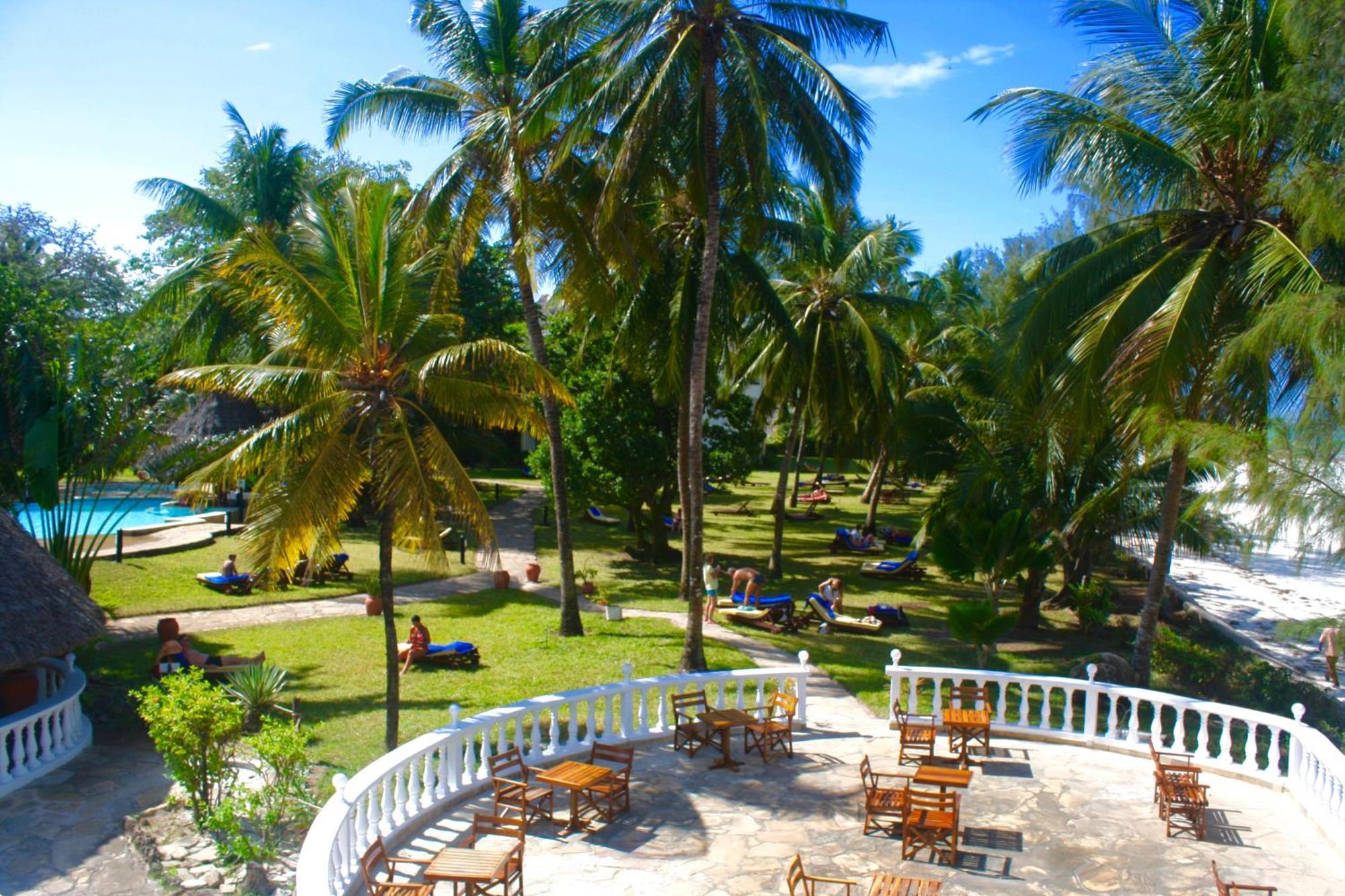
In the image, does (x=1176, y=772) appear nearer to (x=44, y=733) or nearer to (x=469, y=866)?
(x=469, y=866)

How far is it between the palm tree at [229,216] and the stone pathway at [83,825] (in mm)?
8795

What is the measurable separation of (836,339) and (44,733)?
64.3 feet

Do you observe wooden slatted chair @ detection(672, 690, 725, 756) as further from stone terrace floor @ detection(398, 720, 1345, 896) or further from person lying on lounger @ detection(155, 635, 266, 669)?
person lying on lounger @ detection(155, 635, 266, 669)

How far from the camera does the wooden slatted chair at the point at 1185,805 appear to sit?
928 centimetres

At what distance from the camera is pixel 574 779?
29.8 ft

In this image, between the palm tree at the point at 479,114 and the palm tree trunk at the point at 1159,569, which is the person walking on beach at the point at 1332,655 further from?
the palm tree at the point at 479,114

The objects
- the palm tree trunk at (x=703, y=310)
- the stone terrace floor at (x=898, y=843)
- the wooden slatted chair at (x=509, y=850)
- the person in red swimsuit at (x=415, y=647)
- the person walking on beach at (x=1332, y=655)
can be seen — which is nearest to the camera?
the wooden slatted chair at (x=509, y=850)

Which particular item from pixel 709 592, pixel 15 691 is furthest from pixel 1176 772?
pixel 15 691

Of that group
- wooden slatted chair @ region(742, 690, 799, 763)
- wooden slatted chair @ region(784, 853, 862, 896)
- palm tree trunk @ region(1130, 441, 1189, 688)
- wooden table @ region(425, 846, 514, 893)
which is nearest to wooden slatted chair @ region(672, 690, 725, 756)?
wooden slatted chair @ region(742, 690, 799, 763)

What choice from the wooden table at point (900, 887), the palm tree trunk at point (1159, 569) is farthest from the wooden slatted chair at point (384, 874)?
the palm tree trunk at point (1159, 569)

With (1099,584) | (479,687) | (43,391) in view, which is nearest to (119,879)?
(479,687)

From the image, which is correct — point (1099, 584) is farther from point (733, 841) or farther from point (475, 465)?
point (475, 465)

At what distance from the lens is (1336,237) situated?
1055 centimetres

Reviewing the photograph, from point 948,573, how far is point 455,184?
11680 mm
